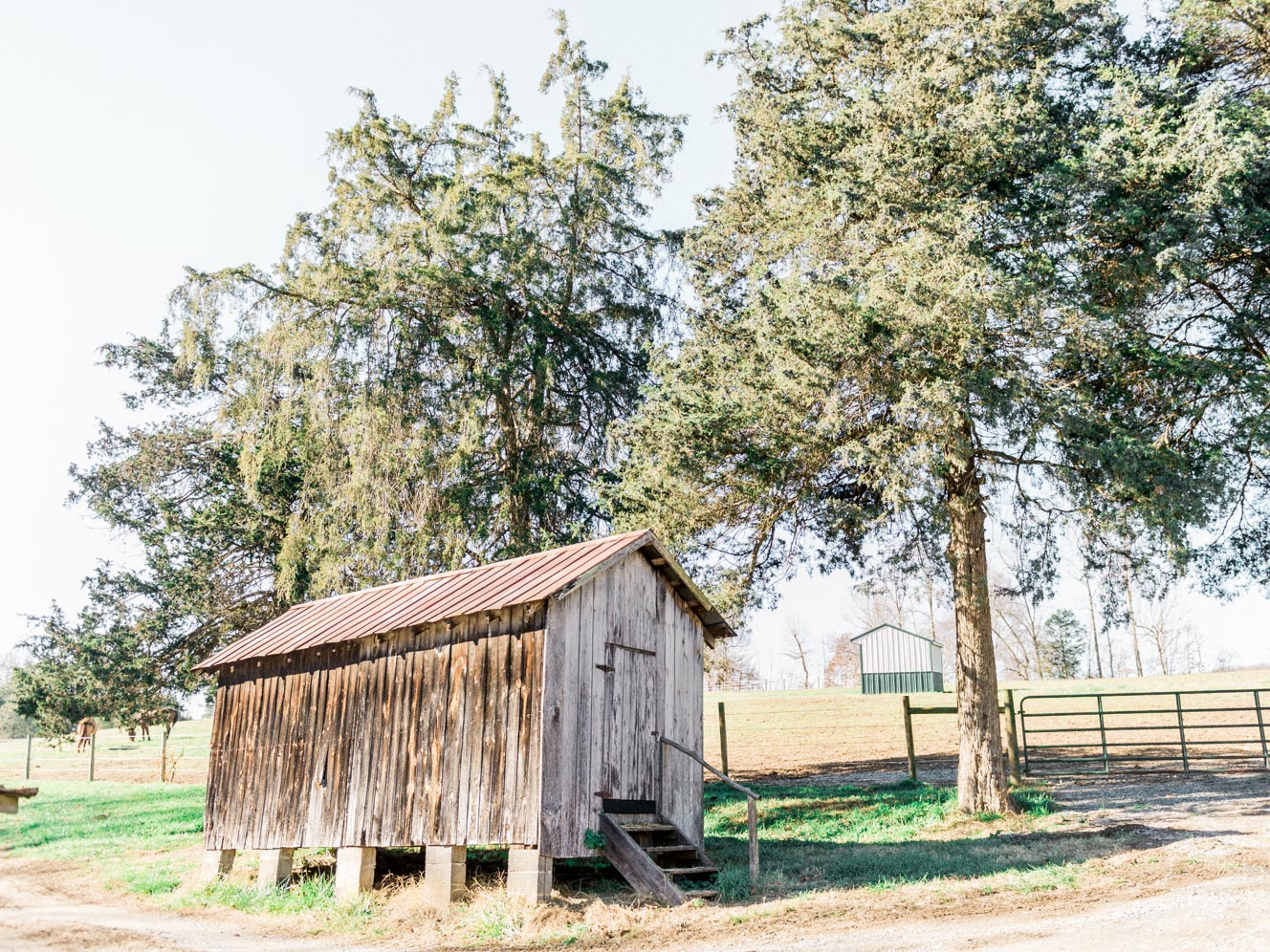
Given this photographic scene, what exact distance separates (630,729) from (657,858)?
1.67 m

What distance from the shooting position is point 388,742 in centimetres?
1354

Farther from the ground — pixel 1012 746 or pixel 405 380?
pixel 405 380

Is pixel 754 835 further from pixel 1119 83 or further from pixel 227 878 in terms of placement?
pixel 1119 83

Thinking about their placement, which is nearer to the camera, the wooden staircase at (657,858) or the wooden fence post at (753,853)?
the wooden staircase at (657,858)

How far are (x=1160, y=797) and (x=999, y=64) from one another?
496 inches

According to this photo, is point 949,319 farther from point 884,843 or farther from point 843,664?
point 843,664

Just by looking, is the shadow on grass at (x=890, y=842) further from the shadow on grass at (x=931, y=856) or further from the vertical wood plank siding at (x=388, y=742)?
the vertical wood plank siding at (x=388, y=742)

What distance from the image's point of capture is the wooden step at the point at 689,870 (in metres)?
11.9

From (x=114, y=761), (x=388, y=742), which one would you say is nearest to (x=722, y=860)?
(x=388, y=742)

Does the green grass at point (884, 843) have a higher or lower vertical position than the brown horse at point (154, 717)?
lower

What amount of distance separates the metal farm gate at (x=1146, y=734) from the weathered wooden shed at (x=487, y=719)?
773cm

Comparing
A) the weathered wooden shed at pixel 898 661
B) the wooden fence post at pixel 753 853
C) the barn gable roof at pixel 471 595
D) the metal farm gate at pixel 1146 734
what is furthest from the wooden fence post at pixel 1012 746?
the weathered wooden shed at pixel 898 661

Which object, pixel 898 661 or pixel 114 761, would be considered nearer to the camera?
pixel 114 761

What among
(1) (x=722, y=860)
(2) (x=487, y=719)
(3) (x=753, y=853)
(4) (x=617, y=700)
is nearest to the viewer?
(3) (x=753, y=853)
